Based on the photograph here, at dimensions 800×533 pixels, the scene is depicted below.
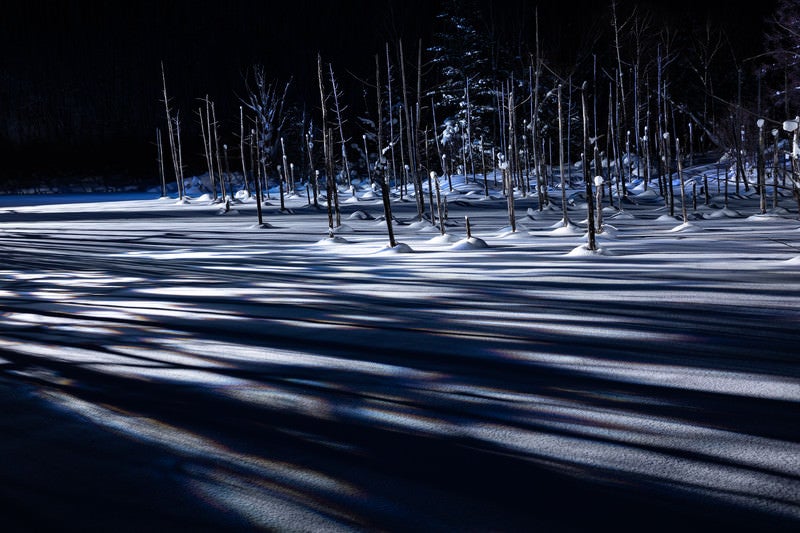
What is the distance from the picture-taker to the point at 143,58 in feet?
162

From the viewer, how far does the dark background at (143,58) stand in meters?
47.2

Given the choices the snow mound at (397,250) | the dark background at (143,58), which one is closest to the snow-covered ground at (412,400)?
the snow mound at (397,250)

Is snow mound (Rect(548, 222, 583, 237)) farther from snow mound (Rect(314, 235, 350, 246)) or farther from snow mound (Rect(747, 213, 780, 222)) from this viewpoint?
snow mound (Rect(314, 235, 350, 246))

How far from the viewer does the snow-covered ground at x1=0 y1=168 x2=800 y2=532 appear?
2660 mm

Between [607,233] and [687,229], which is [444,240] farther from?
[687,229]

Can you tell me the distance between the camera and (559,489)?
2.75 meters

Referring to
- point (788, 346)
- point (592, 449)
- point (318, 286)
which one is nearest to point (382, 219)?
point (318, 286)

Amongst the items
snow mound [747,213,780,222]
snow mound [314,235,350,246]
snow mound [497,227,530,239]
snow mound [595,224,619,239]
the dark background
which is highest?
the dark background

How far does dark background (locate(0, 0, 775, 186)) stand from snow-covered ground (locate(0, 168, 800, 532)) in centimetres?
4030

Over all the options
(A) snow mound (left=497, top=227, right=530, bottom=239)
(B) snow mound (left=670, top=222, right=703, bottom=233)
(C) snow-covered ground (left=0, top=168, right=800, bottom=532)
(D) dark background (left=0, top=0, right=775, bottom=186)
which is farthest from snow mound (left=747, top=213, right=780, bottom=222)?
(D) dark background (left=0, top=0, right=775, bottom=186)

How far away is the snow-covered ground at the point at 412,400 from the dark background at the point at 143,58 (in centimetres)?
4030

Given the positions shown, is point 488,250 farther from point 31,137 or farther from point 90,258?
point 31,137

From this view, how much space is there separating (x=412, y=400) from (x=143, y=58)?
167ft

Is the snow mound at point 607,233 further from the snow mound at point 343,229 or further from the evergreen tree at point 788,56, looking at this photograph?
the evergreen tree at point 788,56
